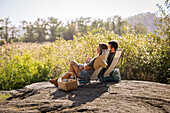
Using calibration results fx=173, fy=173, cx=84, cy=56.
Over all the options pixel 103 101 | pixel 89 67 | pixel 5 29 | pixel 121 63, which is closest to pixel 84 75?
pixel 89 67

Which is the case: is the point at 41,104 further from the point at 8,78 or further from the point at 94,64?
the point at 8,78

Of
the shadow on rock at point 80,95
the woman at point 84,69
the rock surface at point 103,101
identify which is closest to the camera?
the rock surface at point 103,101

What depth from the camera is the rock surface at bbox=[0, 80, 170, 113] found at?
2.56 metres

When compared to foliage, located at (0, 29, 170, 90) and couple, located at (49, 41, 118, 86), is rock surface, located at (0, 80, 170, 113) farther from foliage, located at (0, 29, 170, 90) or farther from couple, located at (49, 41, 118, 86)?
foliage, located at (0, 29, 170, 90)

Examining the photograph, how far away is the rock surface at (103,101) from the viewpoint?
2561 millimetres

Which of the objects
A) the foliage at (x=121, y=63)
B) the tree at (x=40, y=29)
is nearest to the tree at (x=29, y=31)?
the tree at (x=40, y=29)

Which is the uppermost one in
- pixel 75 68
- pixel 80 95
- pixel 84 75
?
pixel 75 68

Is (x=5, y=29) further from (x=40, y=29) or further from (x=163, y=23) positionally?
(x=163, y=23)

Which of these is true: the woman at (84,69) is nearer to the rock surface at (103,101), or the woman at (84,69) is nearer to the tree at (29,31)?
the rock surface at (103,101)

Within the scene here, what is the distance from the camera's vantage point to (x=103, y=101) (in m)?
2.90

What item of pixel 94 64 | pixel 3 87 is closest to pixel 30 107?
pixel 94 64

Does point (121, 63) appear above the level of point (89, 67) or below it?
below

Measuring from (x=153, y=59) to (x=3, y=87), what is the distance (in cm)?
445

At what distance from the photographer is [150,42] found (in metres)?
5.80
